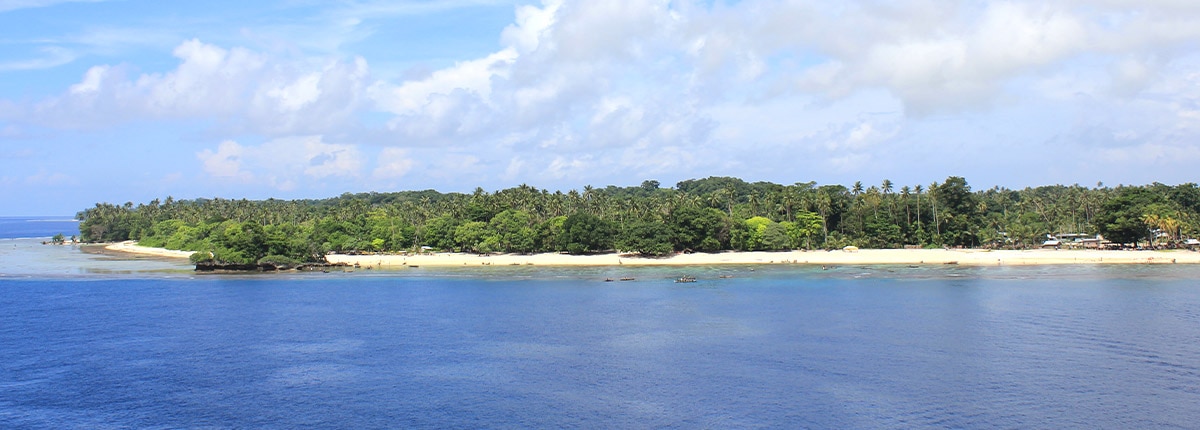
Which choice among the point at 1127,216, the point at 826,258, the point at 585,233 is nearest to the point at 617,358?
the point at 585,233

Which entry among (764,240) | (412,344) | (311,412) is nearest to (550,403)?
(311,412)

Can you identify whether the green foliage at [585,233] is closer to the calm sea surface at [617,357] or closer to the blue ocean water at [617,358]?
the calm sea surface at [617,357]

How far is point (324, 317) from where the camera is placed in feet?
210

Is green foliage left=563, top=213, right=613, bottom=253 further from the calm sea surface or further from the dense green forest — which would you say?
the calm sea surface

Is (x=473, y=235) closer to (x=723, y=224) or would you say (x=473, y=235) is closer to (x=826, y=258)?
(x=723, y=224)

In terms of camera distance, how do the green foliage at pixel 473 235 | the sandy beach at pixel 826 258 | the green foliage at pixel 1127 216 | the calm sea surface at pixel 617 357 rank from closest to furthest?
the calm sea surface at pixel 617 357 < the sandy beach at pixel 826 258 < the green foliage at pixel 1127 216 < the green foliage at pixel 473 235

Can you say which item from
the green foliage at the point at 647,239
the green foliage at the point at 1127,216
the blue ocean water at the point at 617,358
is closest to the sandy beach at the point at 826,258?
the green foliage at the point at 647,239

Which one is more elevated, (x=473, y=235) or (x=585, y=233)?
(x=473, y=235)

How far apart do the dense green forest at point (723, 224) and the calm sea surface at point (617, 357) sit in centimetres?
3332

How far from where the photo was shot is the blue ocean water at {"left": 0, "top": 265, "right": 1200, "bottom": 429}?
35.1 meters

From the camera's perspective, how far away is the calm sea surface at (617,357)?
35094mm

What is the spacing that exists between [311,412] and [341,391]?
345cm

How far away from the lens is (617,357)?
46375mm

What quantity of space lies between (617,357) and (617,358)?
0.92 ft
